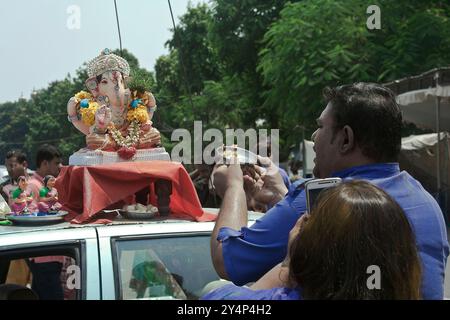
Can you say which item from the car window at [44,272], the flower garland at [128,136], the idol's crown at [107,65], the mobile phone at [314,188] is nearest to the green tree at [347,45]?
the idol's crown at [107,65]

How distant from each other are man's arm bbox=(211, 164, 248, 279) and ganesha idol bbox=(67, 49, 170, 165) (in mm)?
1461

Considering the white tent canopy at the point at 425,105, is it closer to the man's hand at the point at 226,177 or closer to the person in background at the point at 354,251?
the man's hand at the point at 226,177

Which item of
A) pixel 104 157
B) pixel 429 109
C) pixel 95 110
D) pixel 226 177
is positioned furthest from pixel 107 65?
pixel 429 109

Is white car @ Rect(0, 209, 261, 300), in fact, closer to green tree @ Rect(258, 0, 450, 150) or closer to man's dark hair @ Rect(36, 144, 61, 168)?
man's dark hair @ Rect(36, 144, 61, 168)

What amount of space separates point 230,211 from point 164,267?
82cm

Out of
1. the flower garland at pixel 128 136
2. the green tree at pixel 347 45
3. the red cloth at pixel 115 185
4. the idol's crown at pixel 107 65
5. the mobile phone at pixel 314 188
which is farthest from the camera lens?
the green tree at pixel 347 45

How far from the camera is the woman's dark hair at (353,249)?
4.63 ft

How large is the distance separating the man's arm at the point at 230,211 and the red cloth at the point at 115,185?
0.92 meters

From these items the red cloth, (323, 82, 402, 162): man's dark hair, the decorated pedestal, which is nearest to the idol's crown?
the decorated pedestal

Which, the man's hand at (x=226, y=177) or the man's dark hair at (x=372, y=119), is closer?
the man's dark hair at (x=372, y=119)

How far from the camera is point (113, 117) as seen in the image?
3650mm

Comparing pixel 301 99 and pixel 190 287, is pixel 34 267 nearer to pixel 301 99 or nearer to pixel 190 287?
pixel 190 287

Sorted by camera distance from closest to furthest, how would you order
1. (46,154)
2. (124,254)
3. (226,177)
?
(226,177)
(124,254)
(46,154)

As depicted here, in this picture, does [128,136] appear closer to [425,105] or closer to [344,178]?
[344,178]
